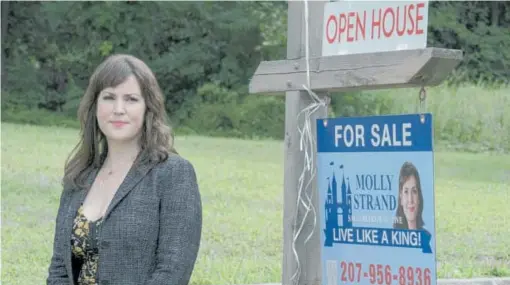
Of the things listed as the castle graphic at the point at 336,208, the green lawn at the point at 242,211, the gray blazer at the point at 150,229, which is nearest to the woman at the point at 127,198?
the gray blazer at the point at 150,229

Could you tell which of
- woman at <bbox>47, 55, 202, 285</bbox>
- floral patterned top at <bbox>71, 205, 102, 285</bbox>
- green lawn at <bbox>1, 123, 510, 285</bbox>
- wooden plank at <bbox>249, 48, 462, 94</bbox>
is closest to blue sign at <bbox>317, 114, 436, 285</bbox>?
wooden plank at <bbox>249, 48, 462, 94</bbox>

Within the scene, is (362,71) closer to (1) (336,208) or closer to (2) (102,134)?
(1) (336,208)

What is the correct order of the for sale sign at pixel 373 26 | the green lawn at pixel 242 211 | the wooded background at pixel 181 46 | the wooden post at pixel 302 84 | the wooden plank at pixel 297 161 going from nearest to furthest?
the for sale sign at pixel 373 26, the wooden post at pixel 302 84, the wooden plank at pixel 297 161, the green lawn at pixel 242 211, the wooded background at pixel 181 46

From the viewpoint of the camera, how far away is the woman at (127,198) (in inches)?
117

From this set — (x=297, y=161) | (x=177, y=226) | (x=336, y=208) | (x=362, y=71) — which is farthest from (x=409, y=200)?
(x=177, y=226)

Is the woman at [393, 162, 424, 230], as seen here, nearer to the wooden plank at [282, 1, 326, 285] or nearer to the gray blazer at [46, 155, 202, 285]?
the wooden plank at [282, 1, 326, 285]

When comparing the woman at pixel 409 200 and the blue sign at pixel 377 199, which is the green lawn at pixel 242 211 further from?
the woman at pixel 409 200

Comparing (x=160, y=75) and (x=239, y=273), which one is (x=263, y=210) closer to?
(x=239, y=273)

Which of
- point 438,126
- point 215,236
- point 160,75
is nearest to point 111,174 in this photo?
point 215,236

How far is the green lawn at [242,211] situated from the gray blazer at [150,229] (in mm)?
3503

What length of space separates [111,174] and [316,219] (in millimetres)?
731

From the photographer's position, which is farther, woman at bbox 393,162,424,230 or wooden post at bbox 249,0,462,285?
wooden post at bbox 249,0,462,285

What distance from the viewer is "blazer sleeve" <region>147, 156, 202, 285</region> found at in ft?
9.78

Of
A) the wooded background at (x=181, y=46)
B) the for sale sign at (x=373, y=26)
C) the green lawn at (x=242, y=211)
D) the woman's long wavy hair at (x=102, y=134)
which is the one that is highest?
the wooded background at (x=181, y=46)
